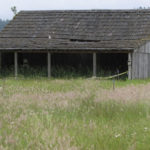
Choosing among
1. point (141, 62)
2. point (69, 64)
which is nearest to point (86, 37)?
point (69, 64)

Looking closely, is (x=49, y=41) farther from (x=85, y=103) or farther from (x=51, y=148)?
(x=51, y=148)

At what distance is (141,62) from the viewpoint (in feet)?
80.2

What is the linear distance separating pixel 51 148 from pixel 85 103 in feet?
14.1

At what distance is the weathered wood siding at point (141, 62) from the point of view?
23078 mm

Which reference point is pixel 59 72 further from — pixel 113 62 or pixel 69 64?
pixel 113 62

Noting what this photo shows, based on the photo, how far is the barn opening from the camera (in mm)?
24314

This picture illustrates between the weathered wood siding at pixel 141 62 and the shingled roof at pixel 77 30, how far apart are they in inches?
36.2

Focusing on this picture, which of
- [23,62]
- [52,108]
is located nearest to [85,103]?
[52,108]

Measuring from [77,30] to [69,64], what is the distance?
94.3 inches

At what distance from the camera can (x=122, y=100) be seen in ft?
26.7

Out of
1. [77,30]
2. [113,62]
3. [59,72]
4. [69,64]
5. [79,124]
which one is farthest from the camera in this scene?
[69,64]

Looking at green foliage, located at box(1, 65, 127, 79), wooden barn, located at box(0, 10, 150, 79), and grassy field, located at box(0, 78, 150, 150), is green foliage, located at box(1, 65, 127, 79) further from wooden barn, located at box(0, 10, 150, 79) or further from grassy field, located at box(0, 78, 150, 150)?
grassy field, located at box(0, 78, 150, 150)

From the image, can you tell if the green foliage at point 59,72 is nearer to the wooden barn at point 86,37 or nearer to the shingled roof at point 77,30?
the wooden barn at point 86,37

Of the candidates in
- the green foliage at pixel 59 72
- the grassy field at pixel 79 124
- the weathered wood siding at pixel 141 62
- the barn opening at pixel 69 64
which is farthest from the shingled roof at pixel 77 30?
the grassy field at pixel 79 124
